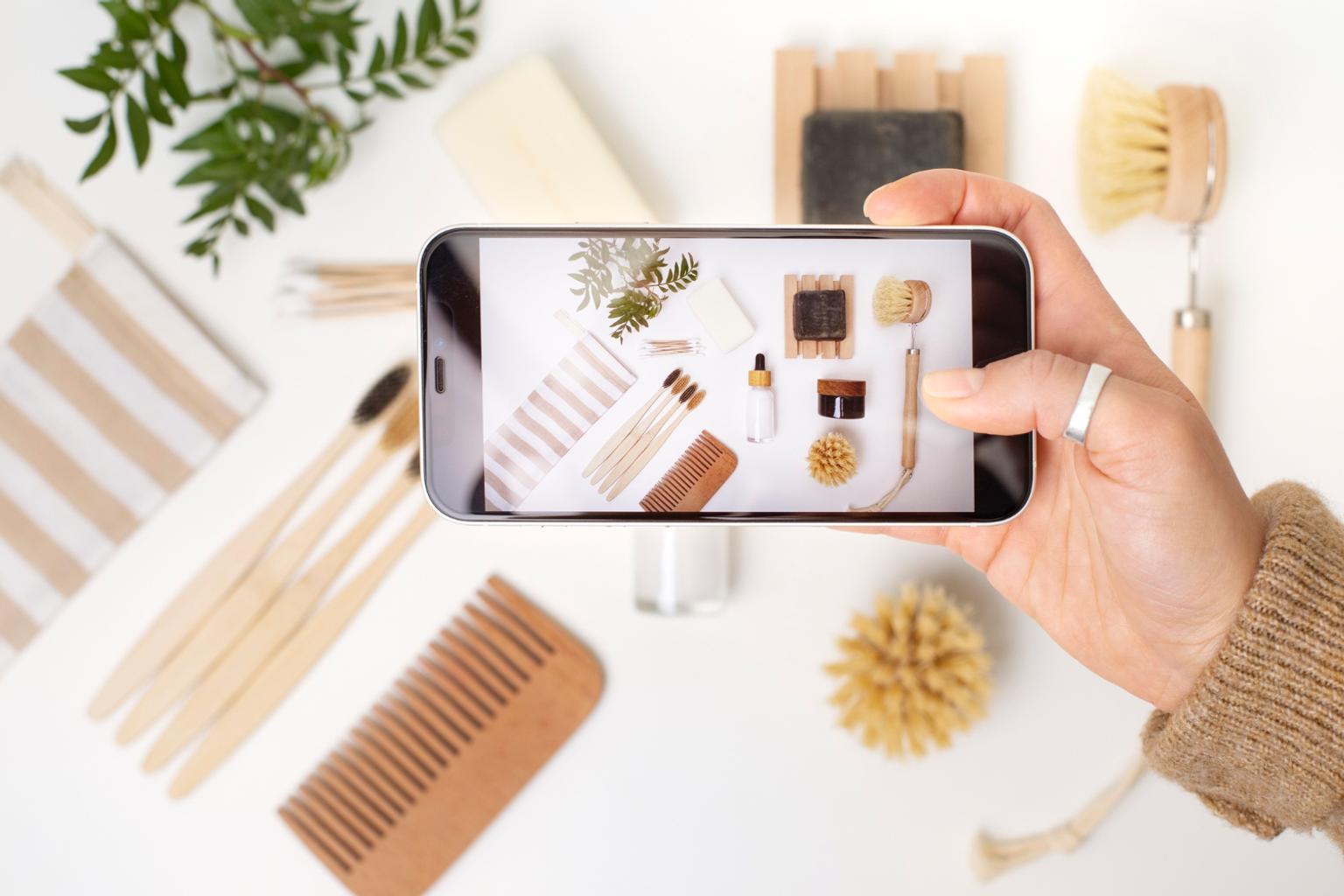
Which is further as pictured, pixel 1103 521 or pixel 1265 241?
pixel 1265 241

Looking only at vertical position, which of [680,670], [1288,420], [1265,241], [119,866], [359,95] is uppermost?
[359,95]

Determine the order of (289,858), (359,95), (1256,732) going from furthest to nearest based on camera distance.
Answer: (289,858) → (359,95) → (1256,732)

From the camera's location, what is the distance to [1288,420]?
64cm

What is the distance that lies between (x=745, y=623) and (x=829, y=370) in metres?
0.29

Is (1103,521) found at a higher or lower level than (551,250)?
lower

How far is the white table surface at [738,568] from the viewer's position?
634mm

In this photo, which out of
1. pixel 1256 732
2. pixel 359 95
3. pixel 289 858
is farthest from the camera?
pixel 289 858

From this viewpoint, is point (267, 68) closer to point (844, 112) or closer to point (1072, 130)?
point (844, 112)

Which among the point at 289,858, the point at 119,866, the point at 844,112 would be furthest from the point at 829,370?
the point at 119,866

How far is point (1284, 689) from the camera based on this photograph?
409mm

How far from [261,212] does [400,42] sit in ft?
0.50

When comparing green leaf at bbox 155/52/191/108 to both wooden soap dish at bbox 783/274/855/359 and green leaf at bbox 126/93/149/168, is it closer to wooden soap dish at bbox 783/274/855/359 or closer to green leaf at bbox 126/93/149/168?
green leaf at bbox 126/93/149/168

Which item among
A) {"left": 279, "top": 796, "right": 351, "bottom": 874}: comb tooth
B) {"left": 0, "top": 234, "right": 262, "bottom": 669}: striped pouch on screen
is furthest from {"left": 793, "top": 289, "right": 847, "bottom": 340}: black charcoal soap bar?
{"left": 279, "top": 796, "right": 351, "bottom": 874}: comb tooth

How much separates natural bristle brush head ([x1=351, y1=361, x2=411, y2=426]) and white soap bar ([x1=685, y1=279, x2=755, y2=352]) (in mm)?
305
